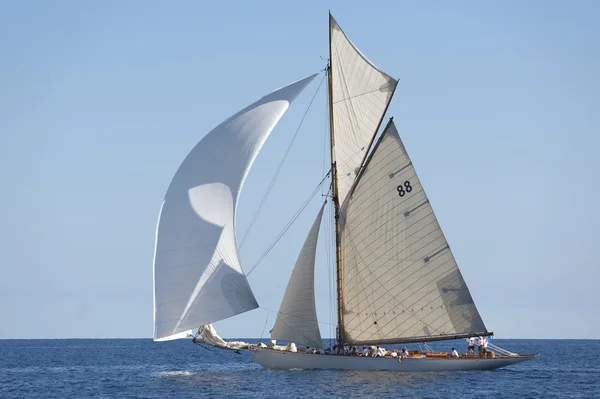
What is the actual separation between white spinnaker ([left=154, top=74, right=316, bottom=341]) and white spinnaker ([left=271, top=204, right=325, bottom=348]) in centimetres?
221

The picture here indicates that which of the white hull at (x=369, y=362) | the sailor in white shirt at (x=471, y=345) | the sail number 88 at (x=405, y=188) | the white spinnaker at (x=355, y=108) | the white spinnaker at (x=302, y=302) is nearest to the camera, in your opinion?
the white spinnaker at (x=302, y=302)

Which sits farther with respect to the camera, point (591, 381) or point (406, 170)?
point (591, 381)

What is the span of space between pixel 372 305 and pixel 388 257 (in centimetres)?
283

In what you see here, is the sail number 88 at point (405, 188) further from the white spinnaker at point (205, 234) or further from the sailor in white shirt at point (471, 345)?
the sailor in white shirt at point (471, 345)

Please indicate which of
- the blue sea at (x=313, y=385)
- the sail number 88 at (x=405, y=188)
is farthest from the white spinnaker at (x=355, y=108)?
the blue sea at (x=313, y=385)

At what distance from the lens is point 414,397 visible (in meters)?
45.1

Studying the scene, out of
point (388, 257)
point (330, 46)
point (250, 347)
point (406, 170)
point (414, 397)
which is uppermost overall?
point (330, 46)

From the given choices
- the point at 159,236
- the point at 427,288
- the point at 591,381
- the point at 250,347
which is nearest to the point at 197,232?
the point at 159,236

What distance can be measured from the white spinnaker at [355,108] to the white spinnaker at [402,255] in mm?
853

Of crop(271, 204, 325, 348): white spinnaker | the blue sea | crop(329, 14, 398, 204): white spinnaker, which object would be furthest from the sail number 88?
the blue sea

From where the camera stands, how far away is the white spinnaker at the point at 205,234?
4938cm

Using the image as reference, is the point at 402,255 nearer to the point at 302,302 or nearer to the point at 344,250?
the point at 344,250

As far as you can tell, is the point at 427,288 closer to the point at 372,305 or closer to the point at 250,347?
the point at 372,305

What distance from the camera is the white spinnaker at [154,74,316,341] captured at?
1944 inches
